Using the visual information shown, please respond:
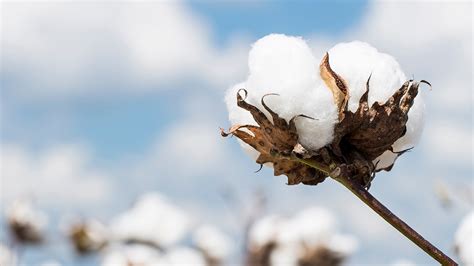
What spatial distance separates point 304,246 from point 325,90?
27.1 feet

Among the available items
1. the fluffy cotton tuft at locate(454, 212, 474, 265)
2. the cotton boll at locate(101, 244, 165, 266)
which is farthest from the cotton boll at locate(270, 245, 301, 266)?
the fluffy cotton tuft at locate(454, 212, 474, 265)

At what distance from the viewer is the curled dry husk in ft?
7.24

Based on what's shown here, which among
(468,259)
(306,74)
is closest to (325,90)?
(306,74)

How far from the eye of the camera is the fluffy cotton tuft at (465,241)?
274 centimetres

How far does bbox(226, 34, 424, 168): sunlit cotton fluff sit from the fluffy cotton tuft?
0.55 m

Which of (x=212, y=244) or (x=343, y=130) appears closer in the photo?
(x=343, y=130)

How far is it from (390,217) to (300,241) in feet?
27.3

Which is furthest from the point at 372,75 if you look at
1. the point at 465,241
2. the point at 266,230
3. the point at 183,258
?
the point at 266,230

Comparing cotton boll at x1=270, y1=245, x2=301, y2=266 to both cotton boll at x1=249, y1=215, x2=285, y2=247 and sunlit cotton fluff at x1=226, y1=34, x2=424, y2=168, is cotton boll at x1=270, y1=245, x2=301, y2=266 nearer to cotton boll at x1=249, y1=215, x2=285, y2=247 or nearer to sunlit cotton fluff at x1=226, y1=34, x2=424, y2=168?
cotton boll at x1=249, y1=215, x2=285, y2=247

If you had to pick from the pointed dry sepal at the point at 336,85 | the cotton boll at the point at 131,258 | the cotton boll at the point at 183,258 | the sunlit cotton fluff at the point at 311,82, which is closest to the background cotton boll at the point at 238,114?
the sunlit cotton fluff at the point at 311,82

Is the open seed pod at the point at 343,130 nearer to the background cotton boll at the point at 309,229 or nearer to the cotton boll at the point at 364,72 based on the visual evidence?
the cotton boll at the point at 364,72

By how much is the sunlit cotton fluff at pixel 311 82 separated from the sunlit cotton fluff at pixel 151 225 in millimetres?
6477

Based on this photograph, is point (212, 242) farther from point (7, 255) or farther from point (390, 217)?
point (390, 217)

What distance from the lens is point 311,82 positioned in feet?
7.18
